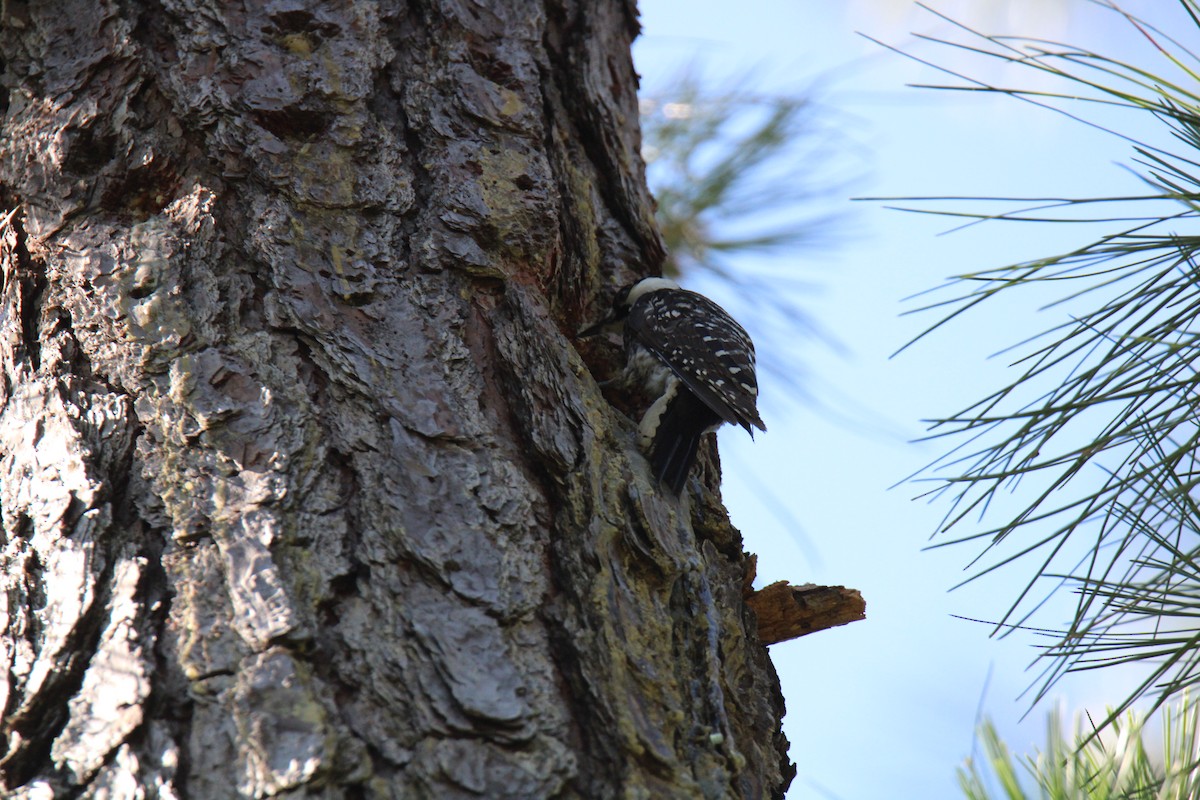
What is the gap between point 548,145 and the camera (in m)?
2.49

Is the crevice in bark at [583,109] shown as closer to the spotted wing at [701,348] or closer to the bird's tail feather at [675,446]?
the spotted wing at [701,348]

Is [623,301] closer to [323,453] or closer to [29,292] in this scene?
[323,453]

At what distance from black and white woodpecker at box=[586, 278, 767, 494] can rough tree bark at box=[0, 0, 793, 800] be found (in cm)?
12

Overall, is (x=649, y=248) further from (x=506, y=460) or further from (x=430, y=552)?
(x=430, y=552)

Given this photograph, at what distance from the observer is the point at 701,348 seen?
11.0 feet

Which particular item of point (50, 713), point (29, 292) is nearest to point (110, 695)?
point (50, 713)

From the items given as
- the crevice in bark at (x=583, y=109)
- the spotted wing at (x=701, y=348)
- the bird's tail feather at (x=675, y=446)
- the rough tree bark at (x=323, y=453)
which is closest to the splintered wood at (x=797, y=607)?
the rough tree bark at (x=323, y=453)

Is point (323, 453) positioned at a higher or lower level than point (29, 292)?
lower

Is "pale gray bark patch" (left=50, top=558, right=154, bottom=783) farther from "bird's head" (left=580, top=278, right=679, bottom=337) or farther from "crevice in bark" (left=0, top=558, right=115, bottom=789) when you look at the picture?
"bird's head" (left=580, top=278, right=679, bottom=337)

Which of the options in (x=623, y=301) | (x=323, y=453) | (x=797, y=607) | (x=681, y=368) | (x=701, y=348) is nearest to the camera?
(x=323, y=453)

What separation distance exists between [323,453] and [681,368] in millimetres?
1542

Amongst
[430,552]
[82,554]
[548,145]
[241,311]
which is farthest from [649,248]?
[82,554]

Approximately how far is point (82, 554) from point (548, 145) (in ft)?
4.50

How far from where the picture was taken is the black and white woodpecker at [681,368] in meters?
2.34
